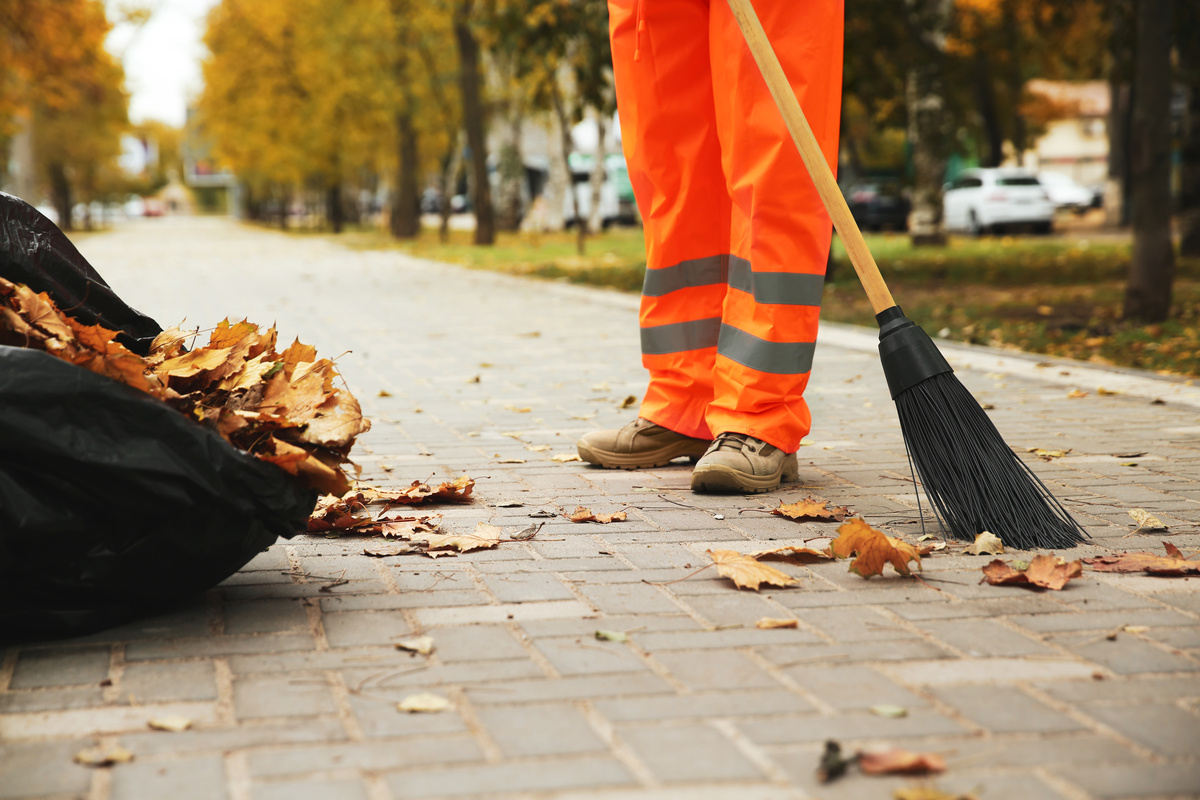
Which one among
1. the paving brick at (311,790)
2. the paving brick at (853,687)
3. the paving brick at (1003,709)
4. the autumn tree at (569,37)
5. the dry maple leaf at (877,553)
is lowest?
the paving brick at (311,790)

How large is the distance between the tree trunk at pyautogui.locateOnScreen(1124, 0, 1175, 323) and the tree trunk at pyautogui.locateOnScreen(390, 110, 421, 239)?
77.4ft

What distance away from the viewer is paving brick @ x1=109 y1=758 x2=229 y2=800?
69.6 inches

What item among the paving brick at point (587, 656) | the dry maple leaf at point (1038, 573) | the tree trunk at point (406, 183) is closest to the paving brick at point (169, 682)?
the paving brick at point (587, 656)

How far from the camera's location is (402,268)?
18312 mm

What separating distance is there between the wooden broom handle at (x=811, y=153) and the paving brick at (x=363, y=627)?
5.12 ft

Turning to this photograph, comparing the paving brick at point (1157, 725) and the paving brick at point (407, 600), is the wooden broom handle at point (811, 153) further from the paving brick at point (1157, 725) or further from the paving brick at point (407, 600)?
the paving brick at point (1157, 725)

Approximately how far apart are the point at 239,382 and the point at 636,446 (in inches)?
67.9

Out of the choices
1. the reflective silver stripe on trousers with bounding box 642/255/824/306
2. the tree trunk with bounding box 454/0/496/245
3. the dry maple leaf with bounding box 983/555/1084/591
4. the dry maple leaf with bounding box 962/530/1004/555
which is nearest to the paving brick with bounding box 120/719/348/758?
the dry maple leaf with bounding box 983/555/1084/591

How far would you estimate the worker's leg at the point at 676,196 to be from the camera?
393 centimetres

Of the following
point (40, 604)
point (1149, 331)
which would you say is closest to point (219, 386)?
point (40, 604)

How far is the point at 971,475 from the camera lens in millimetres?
3141

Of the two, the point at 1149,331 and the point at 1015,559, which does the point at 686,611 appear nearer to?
the point at 1015,559

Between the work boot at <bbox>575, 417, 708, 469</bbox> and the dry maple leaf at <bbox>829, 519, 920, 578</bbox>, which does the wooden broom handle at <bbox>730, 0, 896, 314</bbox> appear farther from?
the work boot at <bbox>575, 417, 708, 469</bbox>

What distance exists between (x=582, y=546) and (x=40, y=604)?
127cm
